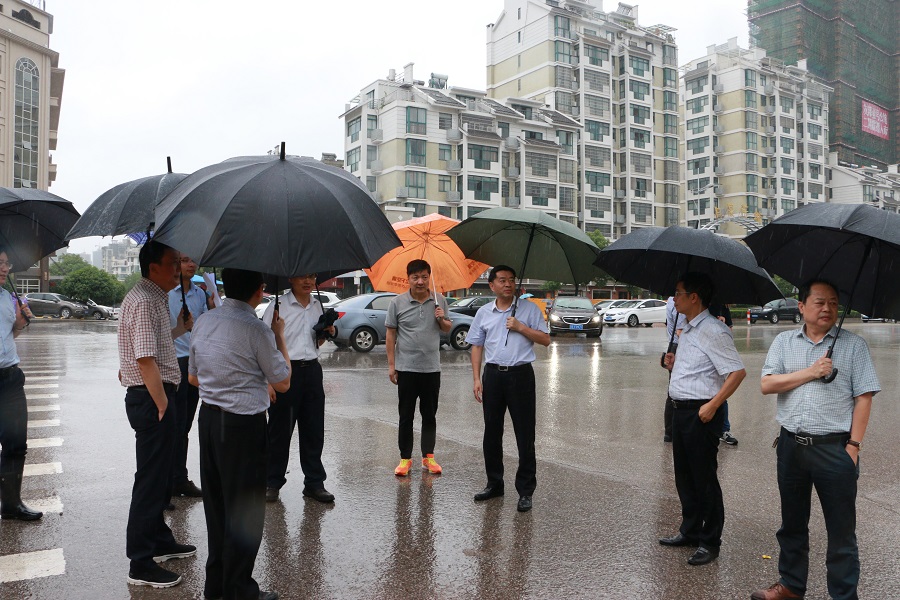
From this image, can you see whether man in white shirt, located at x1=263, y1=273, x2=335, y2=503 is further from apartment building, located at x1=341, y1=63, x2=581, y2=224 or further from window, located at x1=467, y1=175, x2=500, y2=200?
window, located at x1=467, y1=175, x2=500, y2=200

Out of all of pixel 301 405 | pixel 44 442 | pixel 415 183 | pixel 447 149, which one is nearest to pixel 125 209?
pixel 301 405

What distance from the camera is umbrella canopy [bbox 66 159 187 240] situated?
4.27m

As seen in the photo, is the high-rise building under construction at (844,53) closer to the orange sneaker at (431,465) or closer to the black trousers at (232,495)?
the orange sneaker at (431,465)

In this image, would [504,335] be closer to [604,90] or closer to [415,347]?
[415,347]

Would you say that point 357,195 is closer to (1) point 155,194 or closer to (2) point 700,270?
(1) point 155,194

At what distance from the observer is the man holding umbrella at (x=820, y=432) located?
142 inches

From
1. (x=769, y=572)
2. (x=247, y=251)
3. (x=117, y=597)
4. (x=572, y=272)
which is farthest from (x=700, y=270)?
(x=117, y=597)

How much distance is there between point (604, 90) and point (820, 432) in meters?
67.3

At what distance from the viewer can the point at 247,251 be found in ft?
10.7

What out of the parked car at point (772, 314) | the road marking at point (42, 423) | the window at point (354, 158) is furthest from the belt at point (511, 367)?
the window at point (354, 158)

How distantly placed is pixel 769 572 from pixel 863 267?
71.5 inches

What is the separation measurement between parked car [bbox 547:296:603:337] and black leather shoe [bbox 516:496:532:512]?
69.5 ft

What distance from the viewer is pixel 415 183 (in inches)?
2205

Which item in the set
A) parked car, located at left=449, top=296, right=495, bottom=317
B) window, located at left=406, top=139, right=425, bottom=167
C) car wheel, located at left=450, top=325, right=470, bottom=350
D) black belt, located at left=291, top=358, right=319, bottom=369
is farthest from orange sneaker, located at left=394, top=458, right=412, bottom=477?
window, located at left=406, top=139, right=425, bottom=167
